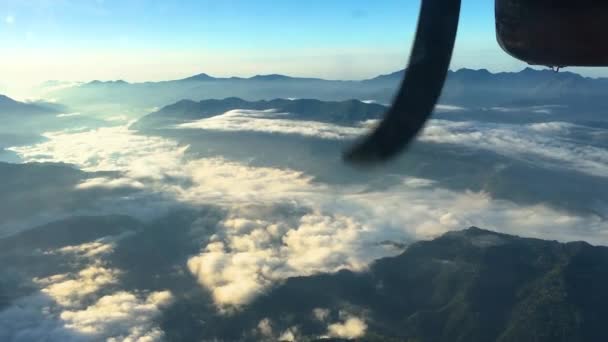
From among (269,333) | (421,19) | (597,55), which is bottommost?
(269,333)

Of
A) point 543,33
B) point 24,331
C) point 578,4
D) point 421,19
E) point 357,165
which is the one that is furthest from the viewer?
point 24,331

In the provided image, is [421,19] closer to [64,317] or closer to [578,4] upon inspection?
[578,4]

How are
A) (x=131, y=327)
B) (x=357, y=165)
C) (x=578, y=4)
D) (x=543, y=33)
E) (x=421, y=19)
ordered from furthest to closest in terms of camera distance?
(x=131, y=327), (x=357, y=165), (x=421, y=19), (x=543, y=33), (x=578, y=4)

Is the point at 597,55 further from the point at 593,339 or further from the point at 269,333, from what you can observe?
the point at 593,339

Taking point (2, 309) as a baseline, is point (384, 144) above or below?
above

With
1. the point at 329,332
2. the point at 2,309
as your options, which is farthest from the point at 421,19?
the point at 2,309

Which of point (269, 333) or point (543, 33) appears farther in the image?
point (269, 333)

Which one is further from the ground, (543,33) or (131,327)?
(543,33)

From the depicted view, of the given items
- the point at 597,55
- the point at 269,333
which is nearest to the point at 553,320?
the point at 269,333

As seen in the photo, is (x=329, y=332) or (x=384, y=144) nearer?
(x=384, y=144)
